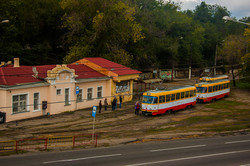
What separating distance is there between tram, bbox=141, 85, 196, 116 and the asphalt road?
9.60 meters

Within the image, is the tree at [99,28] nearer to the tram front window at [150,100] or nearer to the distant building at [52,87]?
the distant building at [52,87]

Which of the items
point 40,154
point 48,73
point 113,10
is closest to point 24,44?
point 113,10

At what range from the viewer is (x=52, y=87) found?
29359 millimetres

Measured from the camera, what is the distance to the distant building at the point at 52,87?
26.3m

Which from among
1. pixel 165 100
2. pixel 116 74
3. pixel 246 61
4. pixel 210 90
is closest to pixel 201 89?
pixel 210 90

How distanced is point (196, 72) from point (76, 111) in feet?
161

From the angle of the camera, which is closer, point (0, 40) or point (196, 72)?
point (0, 40)

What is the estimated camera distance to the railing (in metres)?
18.3

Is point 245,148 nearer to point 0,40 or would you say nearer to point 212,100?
point 212,100

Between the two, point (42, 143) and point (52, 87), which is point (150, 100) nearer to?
point (52, 87)

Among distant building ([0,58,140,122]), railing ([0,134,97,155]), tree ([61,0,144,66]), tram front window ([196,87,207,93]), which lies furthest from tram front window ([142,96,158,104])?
tree ([61,0,144,66])

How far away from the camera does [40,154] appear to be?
1752cm

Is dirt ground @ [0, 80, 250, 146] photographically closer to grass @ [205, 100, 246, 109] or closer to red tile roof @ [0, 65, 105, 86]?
red tile roof @ [0, 65, 105, 86]

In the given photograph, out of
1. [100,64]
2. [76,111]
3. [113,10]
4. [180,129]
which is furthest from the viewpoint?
[113,10]
